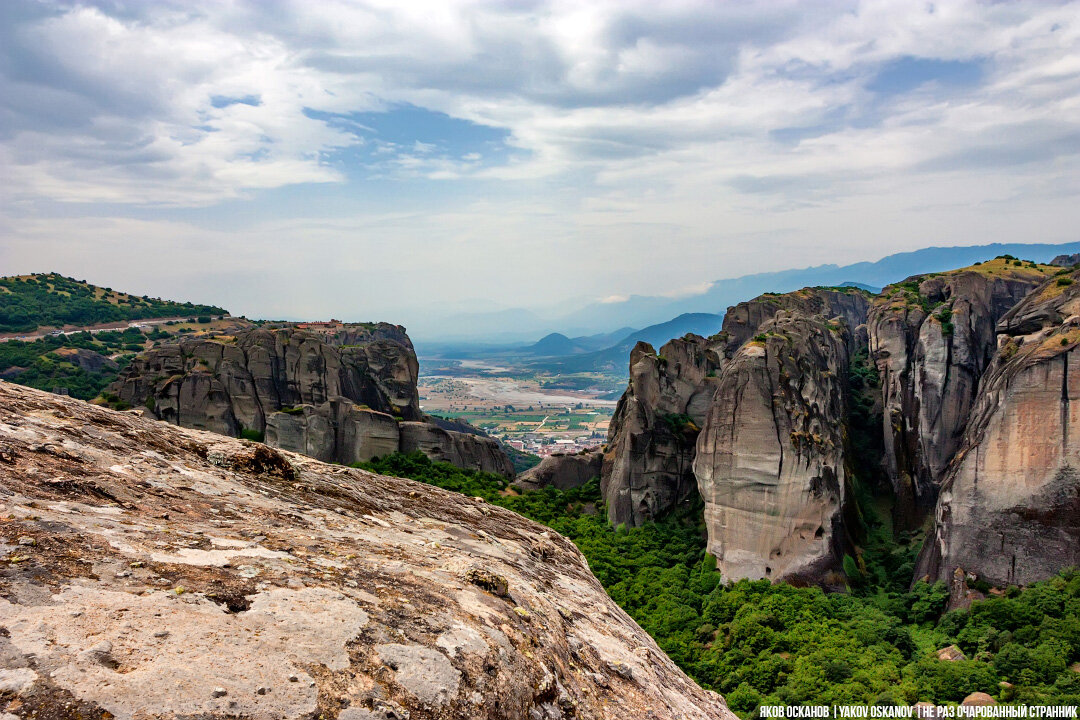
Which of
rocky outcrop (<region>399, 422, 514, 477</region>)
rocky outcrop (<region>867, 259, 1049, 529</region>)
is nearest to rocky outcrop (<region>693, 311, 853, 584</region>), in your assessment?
rocky outcrop (<region>867, 259, 1049, 529</region>)

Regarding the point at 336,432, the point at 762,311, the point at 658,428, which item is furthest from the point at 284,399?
the point at 762,311

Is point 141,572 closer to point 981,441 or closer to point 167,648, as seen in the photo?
point 167,648

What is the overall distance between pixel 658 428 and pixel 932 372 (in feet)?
53.7

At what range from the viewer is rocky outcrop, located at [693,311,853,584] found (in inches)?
1163

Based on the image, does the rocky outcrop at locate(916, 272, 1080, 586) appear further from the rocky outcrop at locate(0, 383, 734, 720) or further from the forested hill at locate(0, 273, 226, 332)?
the forested hill at locate(0, 273, 226, 332)

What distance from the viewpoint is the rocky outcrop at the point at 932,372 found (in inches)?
1417

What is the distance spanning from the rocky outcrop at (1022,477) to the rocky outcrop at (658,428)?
12.9 meters

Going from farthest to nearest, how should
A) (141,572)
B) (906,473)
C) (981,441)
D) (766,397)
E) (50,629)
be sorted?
(906,473) < (766,397) < (981,441) < (141,572) < (50,629)

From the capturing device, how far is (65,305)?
93438 mm

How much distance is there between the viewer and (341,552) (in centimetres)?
690

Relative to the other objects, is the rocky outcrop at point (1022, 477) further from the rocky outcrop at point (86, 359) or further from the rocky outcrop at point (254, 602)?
the rocky outcrop at point (86, 359)

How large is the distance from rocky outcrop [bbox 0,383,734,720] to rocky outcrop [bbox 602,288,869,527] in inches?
1172

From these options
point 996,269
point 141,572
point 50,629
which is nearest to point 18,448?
point 141,572

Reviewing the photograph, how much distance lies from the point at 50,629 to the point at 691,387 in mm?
40844
